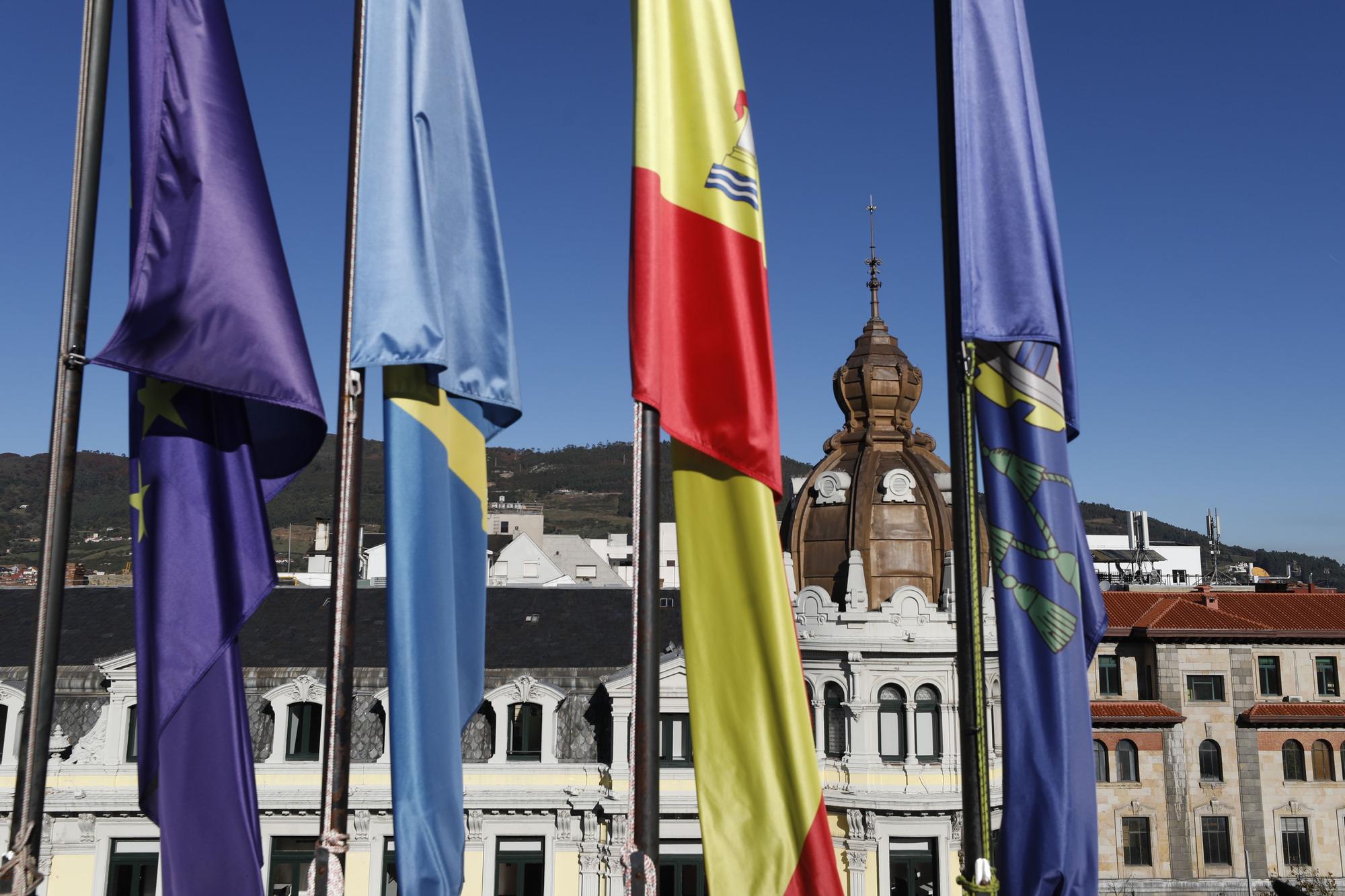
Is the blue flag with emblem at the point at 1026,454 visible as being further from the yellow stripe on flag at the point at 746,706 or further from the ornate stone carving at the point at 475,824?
the ornate stone carving at the point at 475,824

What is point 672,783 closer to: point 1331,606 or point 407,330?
point 407,330

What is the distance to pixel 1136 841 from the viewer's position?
48.1 metres

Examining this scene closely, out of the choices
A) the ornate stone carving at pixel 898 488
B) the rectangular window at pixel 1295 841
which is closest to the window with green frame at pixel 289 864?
the ornate stone carving at pixel 898 488

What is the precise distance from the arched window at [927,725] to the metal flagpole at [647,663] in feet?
76.5

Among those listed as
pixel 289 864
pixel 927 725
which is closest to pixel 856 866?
pixel 927 725

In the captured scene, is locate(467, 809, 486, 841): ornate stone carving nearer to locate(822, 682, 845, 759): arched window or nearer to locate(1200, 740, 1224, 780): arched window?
locate(822, 682, 845, 759): arched window

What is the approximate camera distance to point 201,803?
29.8 ft

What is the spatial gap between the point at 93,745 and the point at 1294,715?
47186 mm

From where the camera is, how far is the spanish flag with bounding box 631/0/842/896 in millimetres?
9047

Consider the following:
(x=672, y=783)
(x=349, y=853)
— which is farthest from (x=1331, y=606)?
(x=349, y=853)

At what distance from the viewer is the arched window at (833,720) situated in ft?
101

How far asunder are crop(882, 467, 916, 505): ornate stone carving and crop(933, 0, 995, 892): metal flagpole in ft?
79.5

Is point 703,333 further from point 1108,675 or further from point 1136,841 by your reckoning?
point 1108,675

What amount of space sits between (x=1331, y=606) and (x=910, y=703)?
3354 centimetres
